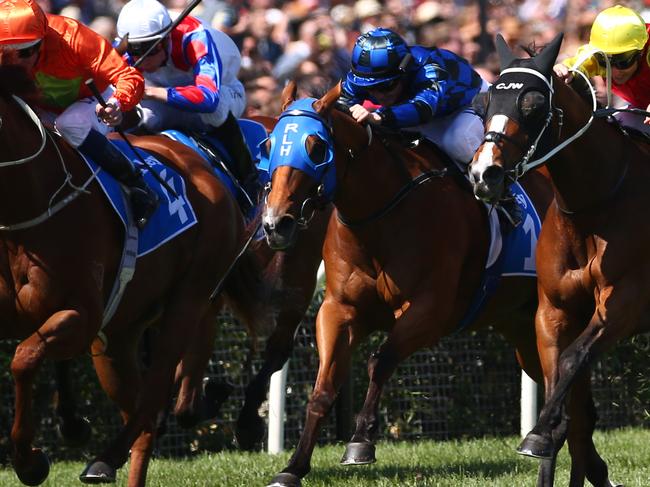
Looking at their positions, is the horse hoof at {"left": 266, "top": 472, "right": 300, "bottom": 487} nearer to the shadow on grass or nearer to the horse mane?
the shadow on grass

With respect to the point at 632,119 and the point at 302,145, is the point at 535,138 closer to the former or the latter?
the point at 302,145

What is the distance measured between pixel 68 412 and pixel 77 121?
4.76 feet

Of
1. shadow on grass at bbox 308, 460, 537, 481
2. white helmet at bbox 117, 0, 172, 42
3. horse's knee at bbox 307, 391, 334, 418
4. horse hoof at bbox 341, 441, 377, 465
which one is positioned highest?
white helmet at bbox 117, 0, 172, 42

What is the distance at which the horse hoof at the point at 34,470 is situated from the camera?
5328 mm

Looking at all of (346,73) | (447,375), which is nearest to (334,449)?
(447,375)

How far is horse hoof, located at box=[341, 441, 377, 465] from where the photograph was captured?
5.41 meters

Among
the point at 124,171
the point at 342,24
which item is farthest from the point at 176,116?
the point at 342,24

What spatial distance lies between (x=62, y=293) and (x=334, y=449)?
294 cm

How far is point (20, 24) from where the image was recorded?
5195mm

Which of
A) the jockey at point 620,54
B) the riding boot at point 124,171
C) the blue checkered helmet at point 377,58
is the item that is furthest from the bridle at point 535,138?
the riding boot at point 124,171

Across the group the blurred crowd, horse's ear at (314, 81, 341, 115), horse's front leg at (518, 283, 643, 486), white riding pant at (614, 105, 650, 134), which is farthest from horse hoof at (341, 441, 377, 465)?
the blurred crowd

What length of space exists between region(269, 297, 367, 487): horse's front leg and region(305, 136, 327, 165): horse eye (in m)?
0.74

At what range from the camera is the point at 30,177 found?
5.36 m

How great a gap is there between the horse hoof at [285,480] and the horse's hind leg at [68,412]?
4.18 ft
